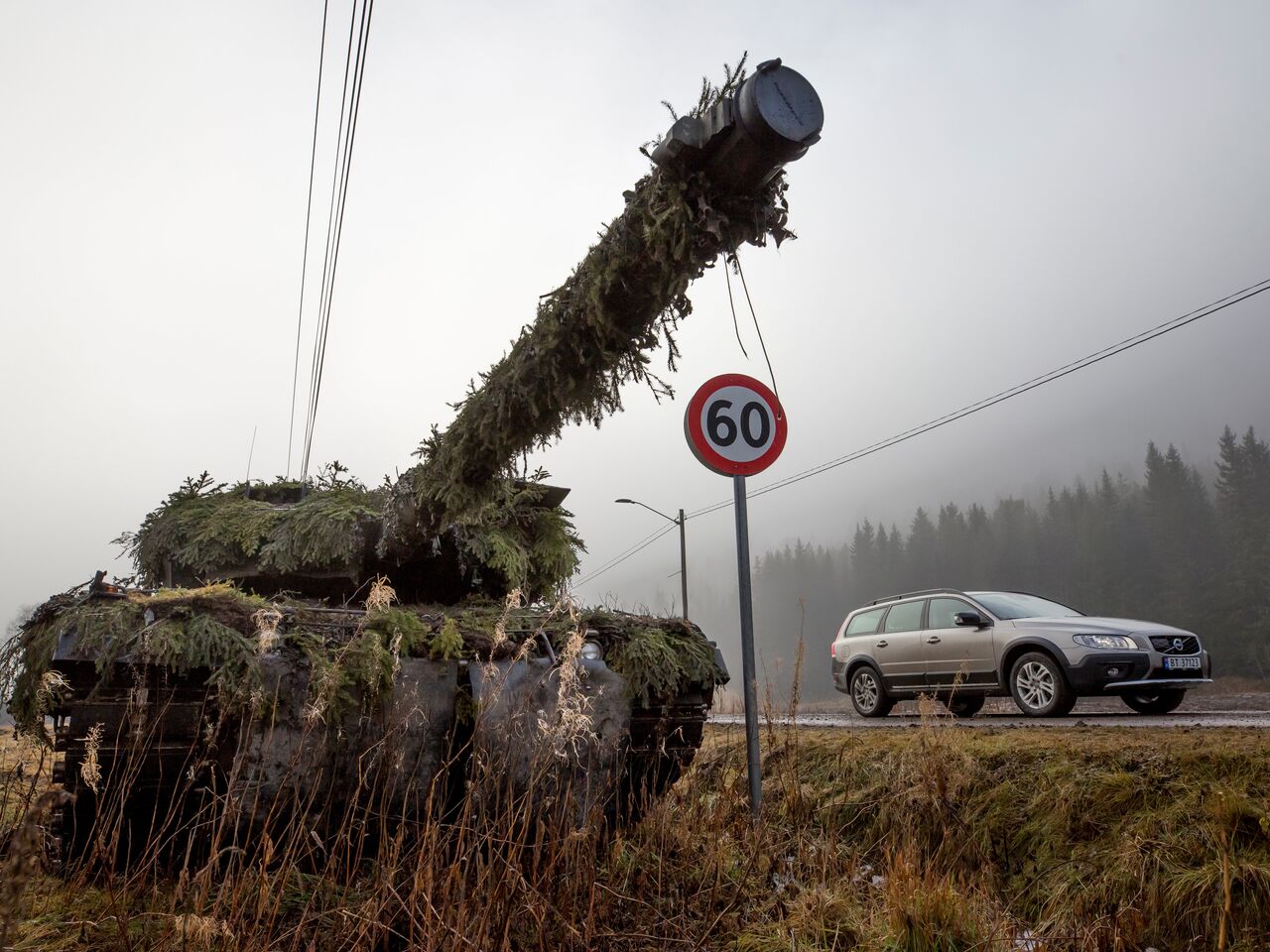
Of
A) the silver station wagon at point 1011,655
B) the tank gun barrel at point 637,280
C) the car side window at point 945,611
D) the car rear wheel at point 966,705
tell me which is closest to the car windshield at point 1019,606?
the silver station wagon at point 1011,655

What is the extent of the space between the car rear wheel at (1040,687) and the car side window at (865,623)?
6.77ft

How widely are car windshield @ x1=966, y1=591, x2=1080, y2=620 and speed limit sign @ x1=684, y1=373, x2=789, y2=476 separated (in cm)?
500

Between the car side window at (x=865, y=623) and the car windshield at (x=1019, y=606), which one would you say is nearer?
the car windshield at (x=1019, y=606)

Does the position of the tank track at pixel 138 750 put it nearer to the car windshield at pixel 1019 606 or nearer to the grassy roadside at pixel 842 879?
the grassy roadside at pixel 842 879

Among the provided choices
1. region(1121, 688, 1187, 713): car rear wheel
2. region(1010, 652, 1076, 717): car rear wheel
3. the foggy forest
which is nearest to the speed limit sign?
region(1010, 652, 1076, 717): car rear wheel

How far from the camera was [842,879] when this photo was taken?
3670 mm

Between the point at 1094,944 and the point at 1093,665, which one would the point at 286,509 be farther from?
the point at 1093,665

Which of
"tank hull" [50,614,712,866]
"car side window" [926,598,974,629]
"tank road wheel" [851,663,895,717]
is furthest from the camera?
"tank road wheel" [851,663,895,717]

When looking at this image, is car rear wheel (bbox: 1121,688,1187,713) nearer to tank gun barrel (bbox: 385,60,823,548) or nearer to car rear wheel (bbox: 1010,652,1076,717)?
car rear wheel (bbox: 1010,652,1076,717)

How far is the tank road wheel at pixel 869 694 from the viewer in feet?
32.2

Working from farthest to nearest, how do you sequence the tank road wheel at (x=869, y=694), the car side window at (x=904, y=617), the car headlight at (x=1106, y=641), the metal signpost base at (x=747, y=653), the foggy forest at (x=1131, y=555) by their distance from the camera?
1. the foggy forest at (x=1131, y=555)
2. the tank road wheel at (x=869, y=694)
3. the car side window at (x=904, y=617)
4. the car headlight at (x=1106, y=641)
5. the metal signpost base at (x=747, y=653)

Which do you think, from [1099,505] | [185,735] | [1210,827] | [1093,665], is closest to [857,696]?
[1093,665]

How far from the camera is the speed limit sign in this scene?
4422 millimetres

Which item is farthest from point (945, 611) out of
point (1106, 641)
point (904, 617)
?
point (1106, 641)
